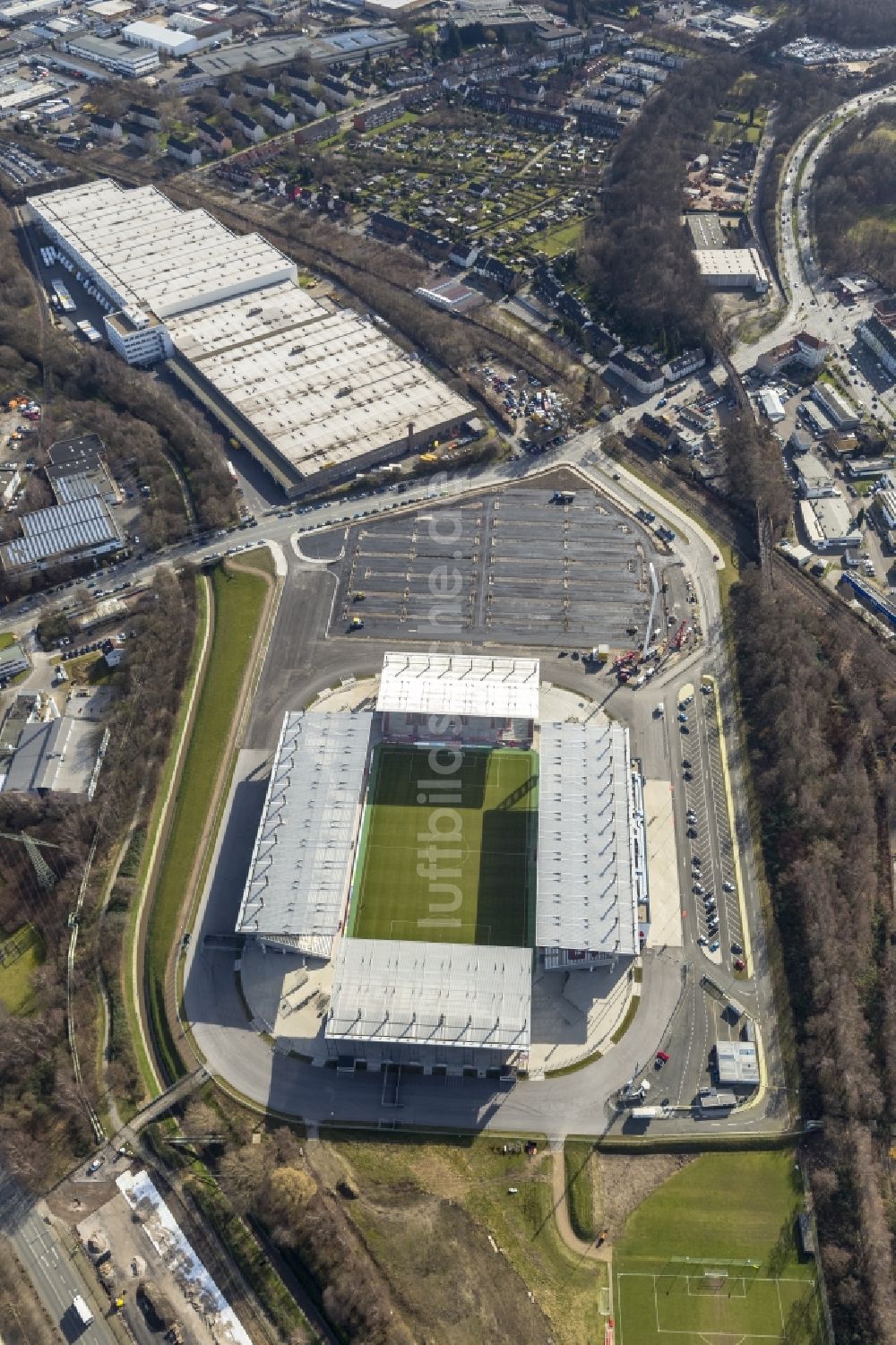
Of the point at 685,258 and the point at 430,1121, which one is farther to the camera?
the point at 685,258

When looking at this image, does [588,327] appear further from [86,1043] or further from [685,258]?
[86,1043]

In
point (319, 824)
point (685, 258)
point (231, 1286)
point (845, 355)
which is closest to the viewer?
point (231, 1286)

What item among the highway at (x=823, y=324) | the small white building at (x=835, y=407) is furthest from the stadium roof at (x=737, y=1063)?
the highway at (x=823, y=324)

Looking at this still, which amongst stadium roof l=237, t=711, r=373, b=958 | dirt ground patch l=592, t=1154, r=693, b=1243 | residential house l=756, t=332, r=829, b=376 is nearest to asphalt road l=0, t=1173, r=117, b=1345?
stadium roof l=237, t=711, r=373, b=958

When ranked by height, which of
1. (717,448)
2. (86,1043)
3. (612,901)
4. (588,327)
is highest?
(588,327)

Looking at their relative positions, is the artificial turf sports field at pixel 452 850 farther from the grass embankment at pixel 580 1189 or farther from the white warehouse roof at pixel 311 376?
the white warehouse roof at pixel 311 376

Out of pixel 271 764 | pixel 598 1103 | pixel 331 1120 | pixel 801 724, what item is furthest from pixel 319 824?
pixel 801 724

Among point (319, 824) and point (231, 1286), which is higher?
point (319, 824)
